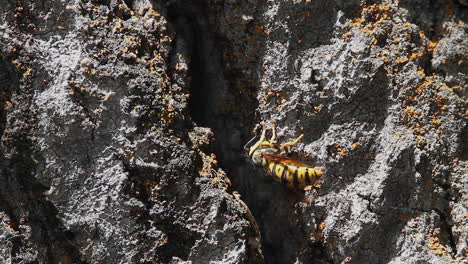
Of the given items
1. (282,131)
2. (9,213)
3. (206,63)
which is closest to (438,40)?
(282,131)

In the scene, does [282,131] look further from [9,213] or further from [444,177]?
[9,213]

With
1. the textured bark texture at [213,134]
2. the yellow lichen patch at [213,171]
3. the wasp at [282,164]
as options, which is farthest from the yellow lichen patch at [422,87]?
the yellow lichen patch at [213,171]

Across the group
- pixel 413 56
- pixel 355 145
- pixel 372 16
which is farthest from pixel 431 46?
pixel 355 145

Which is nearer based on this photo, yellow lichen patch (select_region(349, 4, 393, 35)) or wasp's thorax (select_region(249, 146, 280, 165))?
yellow lichen patch (select_region(349, 4, 393, 35))

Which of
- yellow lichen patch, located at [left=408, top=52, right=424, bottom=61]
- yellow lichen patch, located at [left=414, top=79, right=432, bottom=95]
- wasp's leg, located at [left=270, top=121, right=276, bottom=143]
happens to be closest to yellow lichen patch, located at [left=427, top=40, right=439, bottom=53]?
yellow lichen patch, located at [left=408, top=52, right=424, bottom=61]

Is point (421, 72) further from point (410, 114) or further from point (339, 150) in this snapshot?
point (339, 150)

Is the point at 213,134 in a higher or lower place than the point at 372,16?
lower

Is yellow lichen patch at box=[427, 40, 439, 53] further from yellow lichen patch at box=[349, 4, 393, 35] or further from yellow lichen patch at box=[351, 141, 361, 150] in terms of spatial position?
yellow lichen patch at box=[351, 141, 361, 150]
